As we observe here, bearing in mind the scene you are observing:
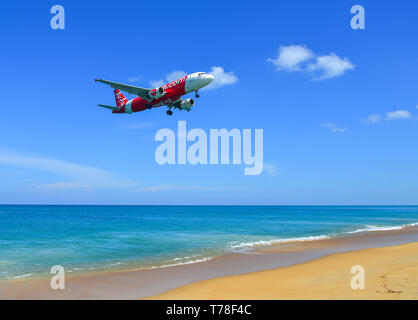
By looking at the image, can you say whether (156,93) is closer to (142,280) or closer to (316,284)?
(142,280)

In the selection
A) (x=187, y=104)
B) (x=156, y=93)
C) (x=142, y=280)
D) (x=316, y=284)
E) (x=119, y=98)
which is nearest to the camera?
(x=316, y=284)

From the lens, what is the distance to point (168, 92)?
33.3 m

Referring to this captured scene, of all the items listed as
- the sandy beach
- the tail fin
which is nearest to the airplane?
the tail fin

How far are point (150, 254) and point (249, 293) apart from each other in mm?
16055

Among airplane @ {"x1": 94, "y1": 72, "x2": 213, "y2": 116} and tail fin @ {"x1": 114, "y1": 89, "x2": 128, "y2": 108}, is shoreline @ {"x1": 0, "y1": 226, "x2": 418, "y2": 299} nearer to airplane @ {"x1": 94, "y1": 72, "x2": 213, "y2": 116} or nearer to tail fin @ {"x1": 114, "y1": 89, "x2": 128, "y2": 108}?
airplane @ {"x1": 94, "y1": 72, "x2": 213, "y2": 116}

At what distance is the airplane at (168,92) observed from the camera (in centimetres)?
3112

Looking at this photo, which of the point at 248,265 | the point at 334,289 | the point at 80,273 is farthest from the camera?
the point at 248,265

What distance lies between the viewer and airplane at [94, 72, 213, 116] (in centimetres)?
3112

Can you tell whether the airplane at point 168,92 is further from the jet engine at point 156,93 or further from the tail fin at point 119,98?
the tail fin at point 119,98

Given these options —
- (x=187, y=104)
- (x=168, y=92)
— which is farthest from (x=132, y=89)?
(x=187, y=104)

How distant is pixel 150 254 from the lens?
94.4ft

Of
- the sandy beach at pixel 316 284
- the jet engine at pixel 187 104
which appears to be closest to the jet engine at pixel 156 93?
the jet engine at pixel 187 104
